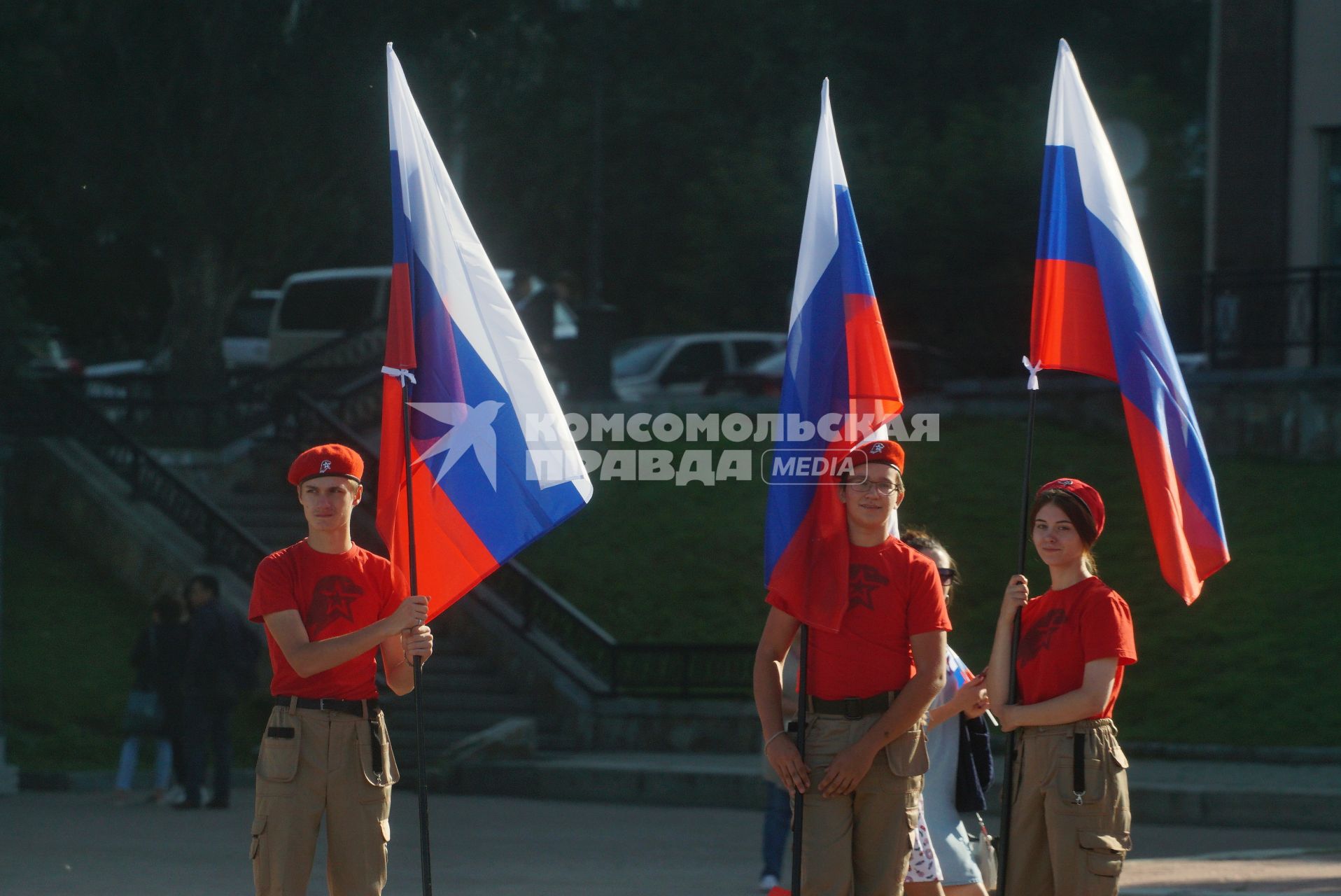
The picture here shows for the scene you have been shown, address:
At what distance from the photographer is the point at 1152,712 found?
1491cm

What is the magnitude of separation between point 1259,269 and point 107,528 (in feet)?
42.2

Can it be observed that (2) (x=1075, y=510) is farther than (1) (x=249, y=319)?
No

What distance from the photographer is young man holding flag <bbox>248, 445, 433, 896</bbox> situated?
237 inches

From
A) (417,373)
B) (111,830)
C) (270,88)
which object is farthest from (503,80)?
(417,373)

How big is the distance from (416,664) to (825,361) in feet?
5.67

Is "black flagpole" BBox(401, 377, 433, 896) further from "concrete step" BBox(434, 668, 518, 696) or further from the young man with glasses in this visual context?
"concrete step" BBox(434, 668, 518, 696)

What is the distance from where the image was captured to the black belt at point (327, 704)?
608 centimetres

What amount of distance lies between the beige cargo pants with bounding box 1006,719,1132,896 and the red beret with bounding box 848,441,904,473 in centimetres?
98

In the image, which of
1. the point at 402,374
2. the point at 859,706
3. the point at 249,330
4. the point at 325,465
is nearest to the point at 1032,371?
the point at 859,706

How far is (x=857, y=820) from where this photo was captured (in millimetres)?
5887

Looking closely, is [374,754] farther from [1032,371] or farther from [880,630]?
[1032,371]

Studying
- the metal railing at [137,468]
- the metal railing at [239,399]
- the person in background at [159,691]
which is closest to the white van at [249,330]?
the metal railing at [239,399]

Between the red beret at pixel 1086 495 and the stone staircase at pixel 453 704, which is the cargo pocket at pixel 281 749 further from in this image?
the stone staircase at pixel 453 704

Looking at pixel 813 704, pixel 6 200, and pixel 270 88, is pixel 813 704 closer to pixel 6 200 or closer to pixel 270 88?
pixel 6 200
